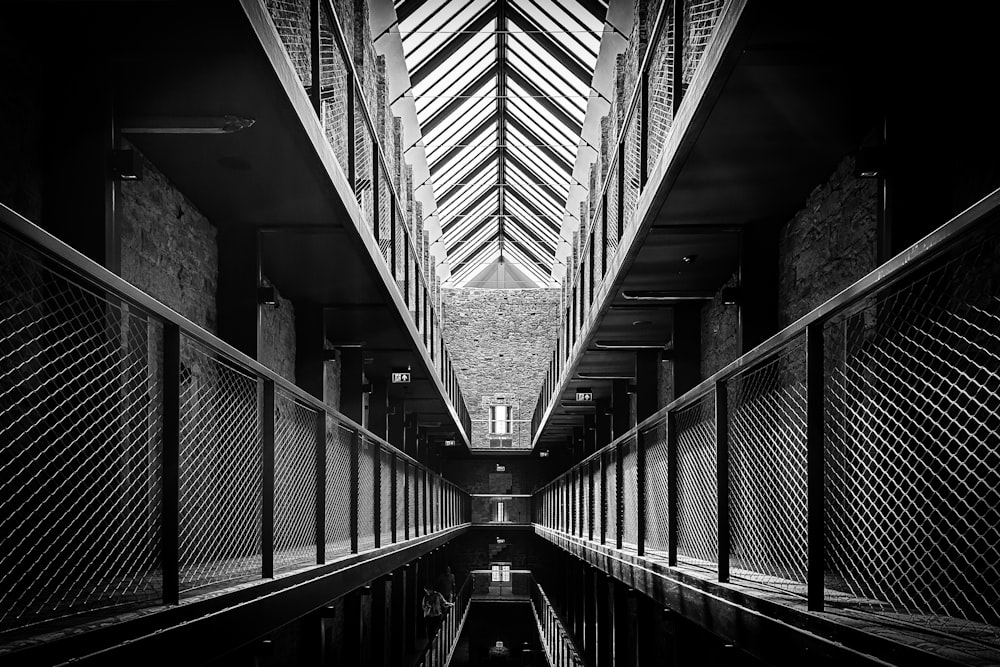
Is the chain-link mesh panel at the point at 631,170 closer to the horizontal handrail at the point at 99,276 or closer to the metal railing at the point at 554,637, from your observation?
the horizontal handrail at the point at 99,276

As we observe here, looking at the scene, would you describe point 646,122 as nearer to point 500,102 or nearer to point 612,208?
point 612,208

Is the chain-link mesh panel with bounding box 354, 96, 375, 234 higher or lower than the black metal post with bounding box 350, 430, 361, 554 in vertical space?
higher

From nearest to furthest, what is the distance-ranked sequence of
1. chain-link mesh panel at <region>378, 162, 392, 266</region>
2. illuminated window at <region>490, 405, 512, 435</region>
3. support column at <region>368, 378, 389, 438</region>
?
chain-link mesh panel at <region>378, 162, 392, 266</region>, support column at <region>368, 378, 389, 438</region>, illuminated window at <region>490, 405, 512, 435</region>

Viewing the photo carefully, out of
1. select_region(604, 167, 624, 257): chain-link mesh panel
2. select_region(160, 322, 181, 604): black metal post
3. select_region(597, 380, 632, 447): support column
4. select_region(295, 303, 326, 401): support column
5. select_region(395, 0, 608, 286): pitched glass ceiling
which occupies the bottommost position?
select_region(160, 322, 181, 604): black metal post

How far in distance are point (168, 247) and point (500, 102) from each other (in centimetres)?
1644

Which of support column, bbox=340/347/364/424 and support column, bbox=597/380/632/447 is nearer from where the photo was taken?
support column, bbox=340/347/364/424

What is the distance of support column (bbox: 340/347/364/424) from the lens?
14.2m

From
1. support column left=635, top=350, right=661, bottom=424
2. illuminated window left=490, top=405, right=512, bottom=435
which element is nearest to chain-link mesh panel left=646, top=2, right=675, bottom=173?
support column left=635, top=350, right=661, bottom=424

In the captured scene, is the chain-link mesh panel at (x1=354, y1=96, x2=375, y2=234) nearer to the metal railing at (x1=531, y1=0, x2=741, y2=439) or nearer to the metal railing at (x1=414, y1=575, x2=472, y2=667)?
the metal railing at (x1=531, y1=0, x2=741, y2=439)

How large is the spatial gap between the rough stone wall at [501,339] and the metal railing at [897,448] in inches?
1002

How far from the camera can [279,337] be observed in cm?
1092

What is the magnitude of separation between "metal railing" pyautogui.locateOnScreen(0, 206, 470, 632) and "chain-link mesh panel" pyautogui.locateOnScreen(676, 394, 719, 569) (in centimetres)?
239

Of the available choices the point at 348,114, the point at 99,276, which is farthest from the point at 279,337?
the point at 99,276

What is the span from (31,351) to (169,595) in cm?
212
